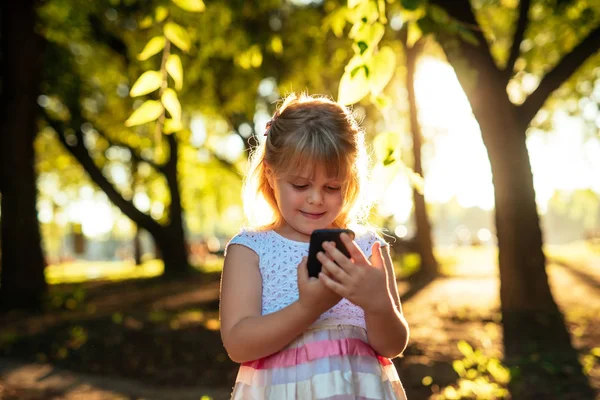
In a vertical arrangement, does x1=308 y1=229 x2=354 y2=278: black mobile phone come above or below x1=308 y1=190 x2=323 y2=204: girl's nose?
below

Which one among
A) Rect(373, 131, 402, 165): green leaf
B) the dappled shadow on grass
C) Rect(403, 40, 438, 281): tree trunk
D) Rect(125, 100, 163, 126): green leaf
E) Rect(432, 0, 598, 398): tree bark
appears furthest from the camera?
Rect(403, 40, 438, 281): tree trunk

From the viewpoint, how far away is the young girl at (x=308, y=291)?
178cm

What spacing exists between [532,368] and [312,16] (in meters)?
7.47

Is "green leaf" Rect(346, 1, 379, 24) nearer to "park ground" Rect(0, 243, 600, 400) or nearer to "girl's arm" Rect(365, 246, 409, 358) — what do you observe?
"girl's arm" Rect(365, 246, 409, 358)

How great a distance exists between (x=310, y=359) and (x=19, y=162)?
32.2ft

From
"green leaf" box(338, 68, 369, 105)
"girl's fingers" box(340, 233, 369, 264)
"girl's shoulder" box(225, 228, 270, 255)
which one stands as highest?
"green leaf" box(338, 68, 369, 105)

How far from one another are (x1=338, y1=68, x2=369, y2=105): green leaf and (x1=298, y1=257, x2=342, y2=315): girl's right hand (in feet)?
3.27

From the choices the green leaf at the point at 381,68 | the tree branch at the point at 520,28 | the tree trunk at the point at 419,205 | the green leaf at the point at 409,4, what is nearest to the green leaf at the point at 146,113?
the green leaf at the point at 381,68

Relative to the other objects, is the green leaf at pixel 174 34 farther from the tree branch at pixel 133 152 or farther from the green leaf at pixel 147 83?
the tree branch at pixel 133 152

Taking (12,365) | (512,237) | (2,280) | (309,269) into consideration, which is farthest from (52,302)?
(309,269)

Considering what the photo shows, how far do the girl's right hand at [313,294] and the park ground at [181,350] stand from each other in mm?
3185

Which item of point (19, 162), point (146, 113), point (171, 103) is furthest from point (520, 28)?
point (19, 162)

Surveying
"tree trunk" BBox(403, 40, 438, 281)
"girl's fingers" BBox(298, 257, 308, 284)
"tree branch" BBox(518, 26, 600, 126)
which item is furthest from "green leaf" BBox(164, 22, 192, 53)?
"tree trunk" BBox(403, 40, 438, 281)

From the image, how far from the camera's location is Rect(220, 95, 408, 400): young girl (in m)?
1.78
